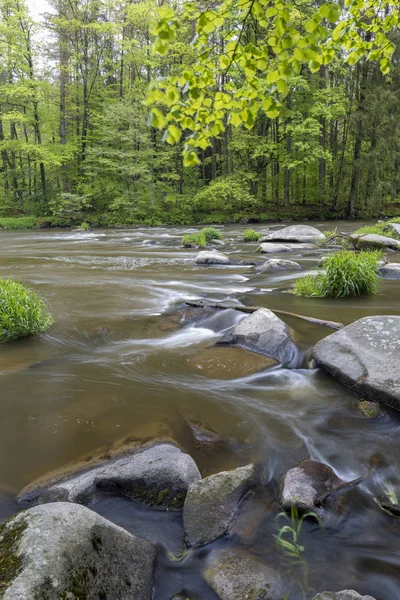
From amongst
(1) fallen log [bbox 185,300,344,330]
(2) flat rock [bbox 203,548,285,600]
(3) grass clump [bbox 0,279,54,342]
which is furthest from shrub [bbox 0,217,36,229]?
(2) flat rock [bbox 203,548,285,600]

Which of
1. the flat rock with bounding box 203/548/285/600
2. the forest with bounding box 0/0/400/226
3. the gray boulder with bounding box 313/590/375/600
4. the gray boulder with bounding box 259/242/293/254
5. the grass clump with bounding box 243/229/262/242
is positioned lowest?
the flat rock with bounding box 203/548/285/600

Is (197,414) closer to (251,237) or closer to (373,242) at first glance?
(373,242)

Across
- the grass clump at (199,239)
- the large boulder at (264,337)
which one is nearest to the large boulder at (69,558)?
the large boulder at (264,337)

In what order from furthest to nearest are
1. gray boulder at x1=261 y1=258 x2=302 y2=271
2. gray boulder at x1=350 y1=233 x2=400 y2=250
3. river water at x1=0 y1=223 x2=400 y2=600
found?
1. gray boulder at x1=350 y1=233 x2=400 y2=250
2. gray boulder at x1=261 y1=258 x2=302 y2=271
3. river water at x1=0 y1=223 x2=400 y2=600

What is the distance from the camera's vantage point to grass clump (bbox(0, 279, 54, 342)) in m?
5.66

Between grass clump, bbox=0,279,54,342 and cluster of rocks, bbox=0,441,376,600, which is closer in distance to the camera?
cluster of rocks, bbox=0,441,376,600

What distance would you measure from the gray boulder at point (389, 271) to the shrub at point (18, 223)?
961 inches

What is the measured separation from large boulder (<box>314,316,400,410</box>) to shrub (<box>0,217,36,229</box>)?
87.7 ft

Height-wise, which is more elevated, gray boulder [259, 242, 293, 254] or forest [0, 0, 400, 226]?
forest [0, 0, 400, 226]

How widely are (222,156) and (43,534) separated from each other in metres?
32.4

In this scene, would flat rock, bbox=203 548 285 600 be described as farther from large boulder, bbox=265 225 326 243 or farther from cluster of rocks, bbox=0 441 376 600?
large boulder, bbox=265 225 326 243

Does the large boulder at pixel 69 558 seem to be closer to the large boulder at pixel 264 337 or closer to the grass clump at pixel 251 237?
the large boulder at pixel 264 337

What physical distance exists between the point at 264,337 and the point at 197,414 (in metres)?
1.77

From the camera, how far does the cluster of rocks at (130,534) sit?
1.80 meters
